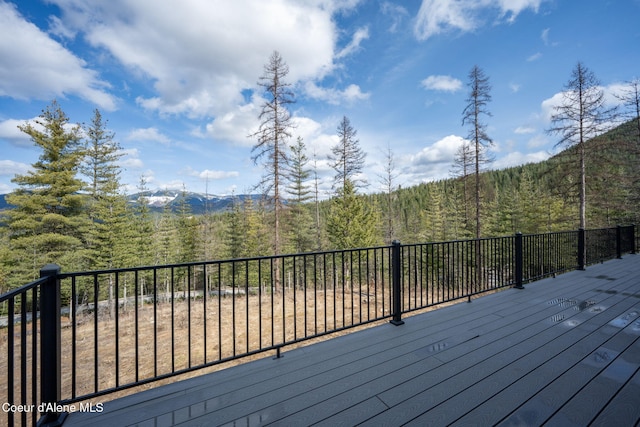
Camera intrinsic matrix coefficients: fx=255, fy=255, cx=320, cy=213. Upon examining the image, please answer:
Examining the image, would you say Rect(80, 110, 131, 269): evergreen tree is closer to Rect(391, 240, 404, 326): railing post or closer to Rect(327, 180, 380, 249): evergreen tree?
Rect(327, 180, 380, 249): evergreen tree

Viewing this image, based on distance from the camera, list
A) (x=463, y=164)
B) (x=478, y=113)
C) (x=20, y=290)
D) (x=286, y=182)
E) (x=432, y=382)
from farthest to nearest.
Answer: (x=463, y=164) < (x=286, y=182) < (x=478, y=113) < (x=432, y=382) < (x=20, y=290)

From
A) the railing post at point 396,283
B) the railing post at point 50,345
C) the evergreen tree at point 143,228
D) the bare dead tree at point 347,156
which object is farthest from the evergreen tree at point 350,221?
the railing post at point 50,345

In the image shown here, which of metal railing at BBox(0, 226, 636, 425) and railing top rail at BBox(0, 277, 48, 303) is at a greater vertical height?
railing top rail at BBox(0, 277, 48, 303)

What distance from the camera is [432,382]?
184 cm

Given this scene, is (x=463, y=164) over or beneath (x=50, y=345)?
over

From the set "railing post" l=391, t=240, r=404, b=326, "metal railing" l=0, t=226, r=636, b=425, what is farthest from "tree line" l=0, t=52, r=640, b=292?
"railing post" l=391, t=240, r=404, b=326

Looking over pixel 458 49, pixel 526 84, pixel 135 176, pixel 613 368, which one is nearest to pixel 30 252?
pixel 135 176

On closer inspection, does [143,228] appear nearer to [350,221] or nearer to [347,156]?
[350,221]

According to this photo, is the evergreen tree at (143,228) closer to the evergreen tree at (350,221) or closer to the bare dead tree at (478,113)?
the evergreen tree at (350,221)

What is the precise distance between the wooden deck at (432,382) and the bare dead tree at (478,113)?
10.7 meters

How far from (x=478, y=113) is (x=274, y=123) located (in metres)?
9.31

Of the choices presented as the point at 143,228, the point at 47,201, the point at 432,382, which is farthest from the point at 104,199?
the point at 432,382

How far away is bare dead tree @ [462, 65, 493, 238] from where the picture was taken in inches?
452

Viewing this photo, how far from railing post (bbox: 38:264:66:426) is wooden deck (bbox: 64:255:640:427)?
0.43ft
